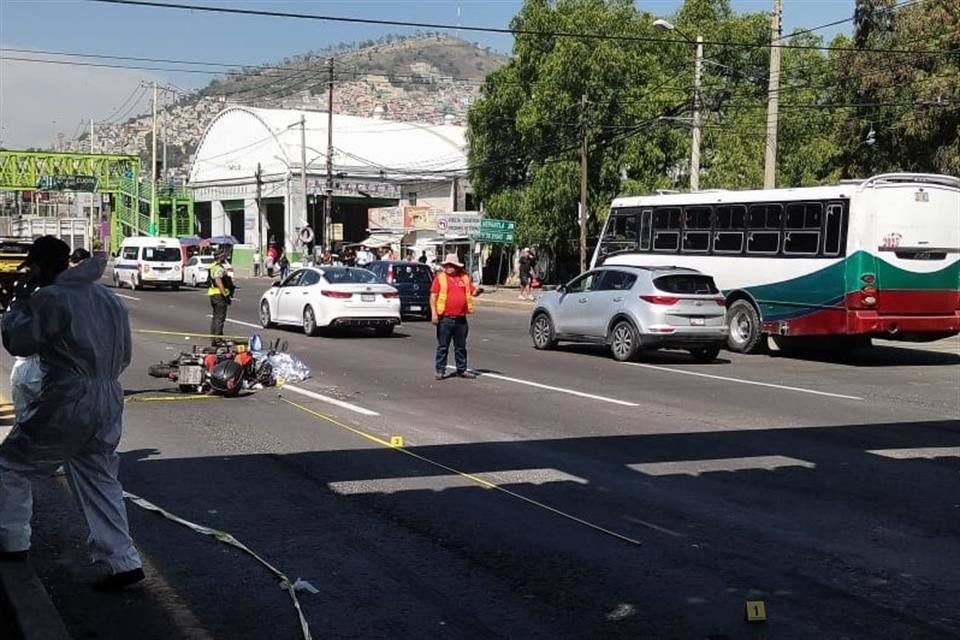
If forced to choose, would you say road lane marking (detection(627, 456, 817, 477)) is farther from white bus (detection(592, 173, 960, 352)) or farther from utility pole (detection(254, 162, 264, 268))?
utility pole (detection(254, 162, 264, 268))

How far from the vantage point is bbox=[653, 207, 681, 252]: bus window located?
72.9ft

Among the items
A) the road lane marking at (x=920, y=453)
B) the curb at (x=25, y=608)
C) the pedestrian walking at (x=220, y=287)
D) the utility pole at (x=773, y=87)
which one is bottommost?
the road lane marking at (x=920, y=453)

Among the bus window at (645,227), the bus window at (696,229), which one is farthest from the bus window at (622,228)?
the bus window at (696,229)

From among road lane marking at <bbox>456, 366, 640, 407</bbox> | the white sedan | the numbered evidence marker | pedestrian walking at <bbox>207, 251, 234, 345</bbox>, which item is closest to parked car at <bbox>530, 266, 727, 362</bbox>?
road lane marking at <bbox>456, 366, 640, 407</bbox>

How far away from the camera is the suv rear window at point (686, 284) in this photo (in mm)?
17719

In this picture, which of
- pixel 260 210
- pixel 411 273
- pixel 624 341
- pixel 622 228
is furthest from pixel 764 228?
pixel 260 210

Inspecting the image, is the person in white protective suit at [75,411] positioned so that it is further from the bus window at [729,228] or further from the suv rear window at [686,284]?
the bus window at [729,228]

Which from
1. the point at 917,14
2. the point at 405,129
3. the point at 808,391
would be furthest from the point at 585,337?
the point at 405,129

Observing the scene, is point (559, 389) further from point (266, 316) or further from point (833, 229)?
point (266, 316)

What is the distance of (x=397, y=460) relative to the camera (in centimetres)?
887

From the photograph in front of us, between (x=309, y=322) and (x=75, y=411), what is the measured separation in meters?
16.8

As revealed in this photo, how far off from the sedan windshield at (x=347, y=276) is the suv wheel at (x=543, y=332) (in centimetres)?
397

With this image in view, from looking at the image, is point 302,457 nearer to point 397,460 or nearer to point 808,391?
point 397,460

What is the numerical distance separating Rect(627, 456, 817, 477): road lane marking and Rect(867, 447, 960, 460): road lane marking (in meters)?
0.91
